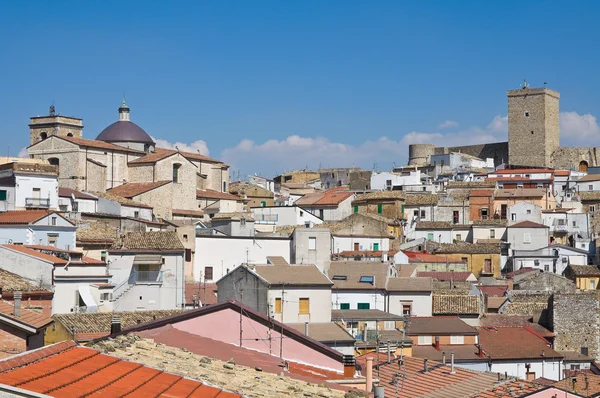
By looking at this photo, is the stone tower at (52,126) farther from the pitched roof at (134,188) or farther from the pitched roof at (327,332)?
the pitched roof at (327,332)

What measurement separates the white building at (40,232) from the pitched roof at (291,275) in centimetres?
988

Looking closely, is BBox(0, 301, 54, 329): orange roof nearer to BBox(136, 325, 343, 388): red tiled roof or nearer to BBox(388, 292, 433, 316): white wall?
BBox(136, 325, 343, 388): red tiled roof

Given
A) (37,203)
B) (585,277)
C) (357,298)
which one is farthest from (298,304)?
(585,277)

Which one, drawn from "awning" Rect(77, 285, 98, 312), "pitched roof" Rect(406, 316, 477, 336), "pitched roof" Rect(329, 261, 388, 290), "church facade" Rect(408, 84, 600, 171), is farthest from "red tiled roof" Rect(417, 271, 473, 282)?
"church facade" Rect(408, 84, 600, 171)

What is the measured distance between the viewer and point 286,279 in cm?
2953

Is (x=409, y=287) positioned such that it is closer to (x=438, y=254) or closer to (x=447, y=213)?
(x=438, y=254)

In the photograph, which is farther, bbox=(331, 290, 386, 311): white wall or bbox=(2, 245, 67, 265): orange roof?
bbox=(331, 290, 386, 311): white wall

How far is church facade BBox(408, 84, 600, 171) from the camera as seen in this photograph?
3484 inches

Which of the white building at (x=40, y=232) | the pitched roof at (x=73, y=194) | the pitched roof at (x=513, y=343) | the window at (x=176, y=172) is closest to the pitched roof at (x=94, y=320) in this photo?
the white building at (x=40, y=232)

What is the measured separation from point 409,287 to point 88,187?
2638 cm

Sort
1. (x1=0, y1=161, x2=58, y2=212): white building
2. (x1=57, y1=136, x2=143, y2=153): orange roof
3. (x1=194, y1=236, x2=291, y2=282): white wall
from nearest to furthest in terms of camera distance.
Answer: (x1=194, y1=236, x2=291, y2=282): white wall < (x1=0, y1=161, x2=58, y2=212): white building < (x1=57, y1=136, x2=143, y2=153): orange roof

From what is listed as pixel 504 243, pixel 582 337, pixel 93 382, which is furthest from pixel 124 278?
pixel 93 382

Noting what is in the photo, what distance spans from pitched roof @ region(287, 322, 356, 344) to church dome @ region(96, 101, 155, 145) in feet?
128

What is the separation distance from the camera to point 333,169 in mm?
92500
